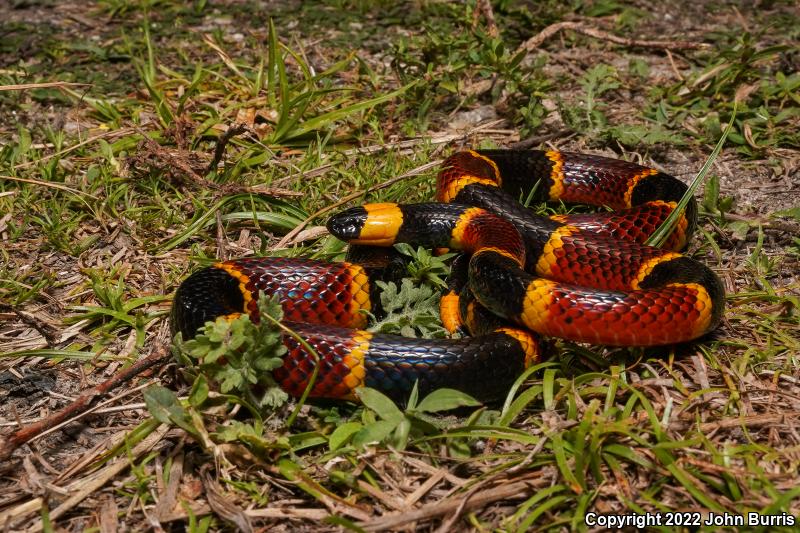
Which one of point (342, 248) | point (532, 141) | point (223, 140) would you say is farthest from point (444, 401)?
point (532, 141)

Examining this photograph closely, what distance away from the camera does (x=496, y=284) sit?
4.18 m

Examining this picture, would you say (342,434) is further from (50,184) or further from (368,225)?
(50,184)

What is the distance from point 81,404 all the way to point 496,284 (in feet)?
7.17

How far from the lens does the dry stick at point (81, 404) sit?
3.56 metres

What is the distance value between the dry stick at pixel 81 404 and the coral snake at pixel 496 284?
0.23 m

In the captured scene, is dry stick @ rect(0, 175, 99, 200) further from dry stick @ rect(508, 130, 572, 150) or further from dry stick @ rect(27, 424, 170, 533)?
dry stick @ rect(508, 130, 572, 150)

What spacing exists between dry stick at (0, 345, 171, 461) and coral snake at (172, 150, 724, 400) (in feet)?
0.75

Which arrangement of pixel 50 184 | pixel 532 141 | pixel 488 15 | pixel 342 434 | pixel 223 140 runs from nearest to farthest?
pixel 342 434, pixel 50 184, pixel 223 140, pixel 532 141, pixel 488 15

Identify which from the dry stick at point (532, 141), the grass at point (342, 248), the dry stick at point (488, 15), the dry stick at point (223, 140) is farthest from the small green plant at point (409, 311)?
the dry stick at point (488, 15)

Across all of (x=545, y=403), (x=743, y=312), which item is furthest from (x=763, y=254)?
(x=545, y=403)

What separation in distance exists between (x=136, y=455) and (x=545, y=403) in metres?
1.96

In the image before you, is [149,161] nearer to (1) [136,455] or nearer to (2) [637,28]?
(1) [136,455]

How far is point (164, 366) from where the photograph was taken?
4.22 m

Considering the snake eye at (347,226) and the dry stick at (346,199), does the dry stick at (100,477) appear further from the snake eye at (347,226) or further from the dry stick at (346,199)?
the dry stick at (346,199)
